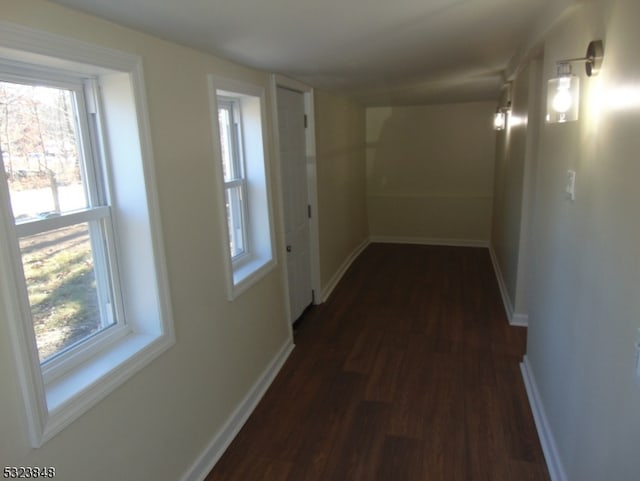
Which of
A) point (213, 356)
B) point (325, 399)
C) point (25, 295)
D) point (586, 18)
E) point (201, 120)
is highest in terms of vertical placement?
point (586, 18)

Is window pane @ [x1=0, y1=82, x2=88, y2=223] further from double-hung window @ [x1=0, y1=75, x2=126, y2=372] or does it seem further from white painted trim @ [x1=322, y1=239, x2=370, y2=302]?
white painted trim @ [x1=322, y1=239, x2=370, y2=302]

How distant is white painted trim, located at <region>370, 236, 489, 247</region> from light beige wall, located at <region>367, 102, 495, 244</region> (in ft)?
0.05

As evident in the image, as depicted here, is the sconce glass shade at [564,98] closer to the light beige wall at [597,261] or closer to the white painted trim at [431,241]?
the light beige wall at [597,261]

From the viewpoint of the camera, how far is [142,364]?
1.84 m

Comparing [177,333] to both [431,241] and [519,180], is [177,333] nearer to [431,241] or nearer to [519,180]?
[519,180]

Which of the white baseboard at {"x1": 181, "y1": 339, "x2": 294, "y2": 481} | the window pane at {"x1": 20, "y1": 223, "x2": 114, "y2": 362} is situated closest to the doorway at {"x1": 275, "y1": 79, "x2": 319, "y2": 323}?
the white baseboard at {"x1": 181, "y1": 339, "x2": 294, "y2": 481}

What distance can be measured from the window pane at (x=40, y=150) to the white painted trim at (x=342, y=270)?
10.7 ft

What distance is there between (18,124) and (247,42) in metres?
1.08

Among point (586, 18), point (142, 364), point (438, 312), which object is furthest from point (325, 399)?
point (586, 18)

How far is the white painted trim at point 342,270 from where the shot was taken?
4802 millimetres

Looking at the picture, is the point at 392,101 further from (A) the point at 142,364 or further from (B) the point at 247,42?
(A) the point at 142,364

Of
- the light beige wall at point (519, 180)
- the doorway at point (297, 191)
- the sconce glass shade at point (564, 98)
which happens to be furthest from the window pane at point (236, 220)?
the light beige wall at point (519, 180)

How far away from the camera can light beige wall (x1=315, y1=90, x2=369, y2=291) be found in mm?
4617

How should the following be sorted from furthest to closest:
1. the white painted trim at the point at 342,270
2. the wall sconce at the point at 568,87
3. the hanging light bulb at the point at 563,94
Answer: the white painted trim at the point at 342,270 < the hanging light bulb at the point at 563,94 < the wall sconce at the point at 568,87
